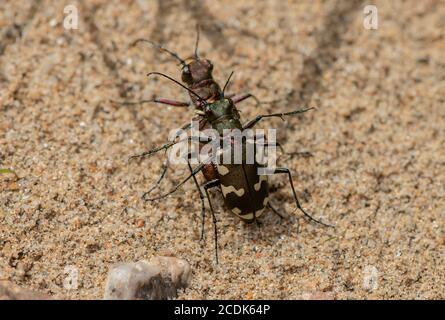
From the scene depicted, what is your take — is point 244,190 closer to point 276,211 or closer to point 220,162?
point 220,162

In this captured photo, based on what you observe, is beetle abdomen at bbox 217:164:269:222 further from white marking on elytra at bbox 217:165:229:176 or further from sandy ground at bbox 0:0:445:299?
sandy ground at bbox 0:0:445:299

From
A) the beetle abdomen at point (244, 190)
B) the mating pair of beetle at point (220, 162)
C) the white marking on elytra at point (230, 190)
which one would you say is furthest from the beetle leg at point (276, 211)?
the white marking on elytra at point (230, 190)

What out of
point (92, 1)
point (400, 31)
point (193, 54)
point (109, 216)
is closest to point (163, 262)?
point (109, 216)

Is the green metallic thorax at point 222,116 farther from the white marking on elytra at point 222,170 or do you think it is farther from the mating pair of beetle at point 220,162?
the white marking on elytra at point 222,170

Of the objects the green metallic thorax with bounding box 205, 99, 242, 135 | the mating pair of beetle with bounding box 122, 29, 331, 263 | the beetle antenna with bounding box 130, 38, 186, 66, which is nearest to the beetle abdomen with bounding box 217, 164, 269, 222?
the mating pair of beetle with bounding box 122, 29, 331, 263

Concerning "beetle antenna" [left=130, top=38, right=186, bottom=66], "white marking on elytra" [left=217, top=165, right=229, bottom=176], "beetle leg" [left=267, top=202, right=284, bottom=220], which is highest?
"beetle antenna" [left=130, top=38, right=186, bottom=66]
